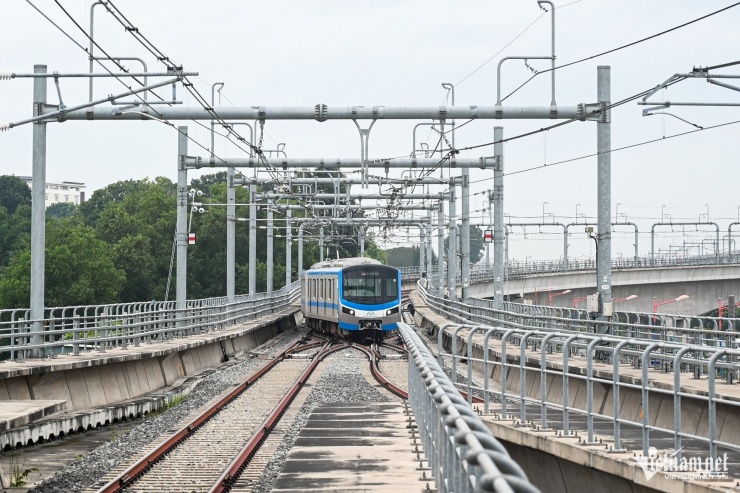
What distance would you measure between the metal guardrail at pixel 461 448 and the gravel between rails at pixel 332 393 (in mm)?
A: 2588

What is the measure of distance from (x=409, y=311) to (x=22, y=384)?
53105 millimetres

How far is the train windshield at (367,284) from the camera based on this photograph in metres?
46.5

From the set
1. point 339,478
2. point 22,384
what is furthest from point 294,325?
point 339,478

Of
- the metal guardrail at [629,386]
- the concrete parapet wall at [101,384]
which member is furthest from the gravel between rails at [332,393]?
the concrete parapet wall at [101,384]

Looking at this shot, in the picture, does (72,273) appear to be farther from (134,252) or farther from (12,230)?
(12,230)

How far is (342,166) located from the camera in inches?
1468

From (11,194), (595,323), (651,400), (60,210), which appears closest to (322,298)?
(595,323)

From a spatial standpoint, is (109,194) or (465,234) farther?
(109,194)

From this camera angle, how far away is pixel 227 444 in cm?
1794

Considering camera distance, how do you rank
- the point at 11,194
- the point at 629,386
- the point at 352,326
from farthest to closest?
the point at 11,194 < the point at 352,326 < the point at 629,386

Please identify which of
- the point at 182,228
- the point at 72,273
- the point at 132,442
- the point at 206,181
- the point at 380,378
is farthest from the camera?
the point at 206,181

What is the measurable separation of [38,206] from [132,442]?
7326mm

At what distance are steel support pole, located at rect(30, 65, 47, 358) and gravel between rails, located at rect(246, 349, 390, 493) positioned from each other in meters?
5.60

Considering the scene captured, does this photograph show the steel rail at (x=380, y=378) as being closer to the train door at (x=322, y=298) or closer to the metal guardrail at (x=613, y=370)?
the metal guardrail at (x=613, y=370)
